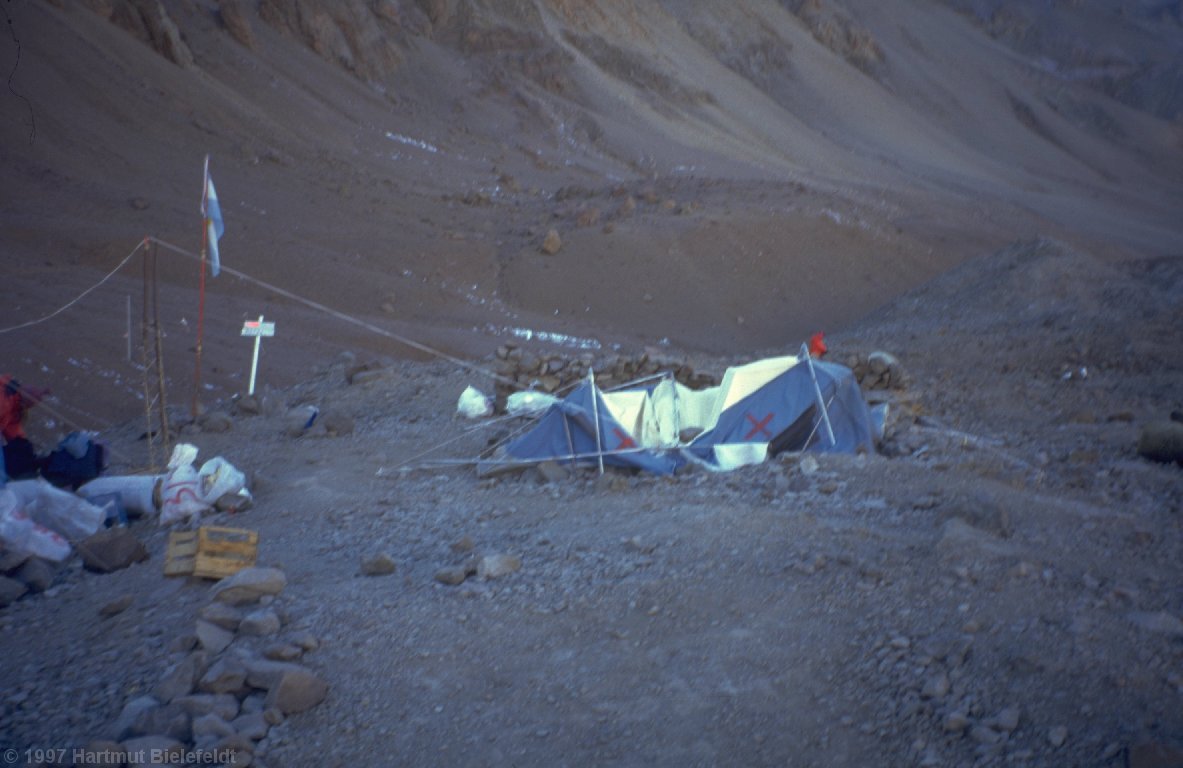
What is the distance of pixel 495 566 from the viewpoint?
604 cm

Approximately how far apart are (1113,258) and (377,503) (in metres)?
26.2

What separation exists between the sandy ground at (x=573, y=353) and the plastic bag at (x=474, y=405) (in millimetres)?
327

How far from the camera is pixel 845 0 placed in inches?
2098

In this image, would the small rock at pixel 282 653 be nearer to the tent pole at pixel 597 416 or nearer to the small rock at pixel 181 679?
the small rock at pixel 181 679

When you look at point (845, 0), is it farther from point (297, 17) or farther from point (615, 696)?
point (615, 696)

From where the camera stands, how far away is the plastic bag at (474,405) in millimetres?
10617

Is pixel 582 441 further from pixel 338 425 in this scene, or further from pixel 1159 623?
pixel 1159 623

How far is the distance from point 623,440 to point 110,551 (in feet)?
12.7

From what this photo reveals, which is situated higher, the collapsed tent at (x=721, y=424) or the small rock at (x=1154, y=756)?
the small rock at (x=1154, y=756)

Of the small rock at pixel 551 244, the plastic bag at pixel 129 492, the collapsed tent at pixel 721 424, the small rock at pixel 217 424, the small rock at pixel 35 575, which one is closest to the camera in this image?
the small rock at pixel 35 575

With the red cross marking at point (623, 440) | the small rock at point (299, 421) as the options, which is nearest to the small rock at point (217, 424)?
the small rock at point (299, 421)

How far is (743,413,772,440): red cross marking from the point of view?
8.80 m

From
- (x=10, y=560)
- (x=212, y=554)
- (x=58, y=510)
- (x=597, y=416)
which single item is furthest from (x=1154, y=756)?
(x=58, y=510)

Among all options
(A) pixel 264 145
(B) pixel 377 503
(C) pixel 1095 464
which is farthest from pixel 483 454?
(A) pixel 264 145
